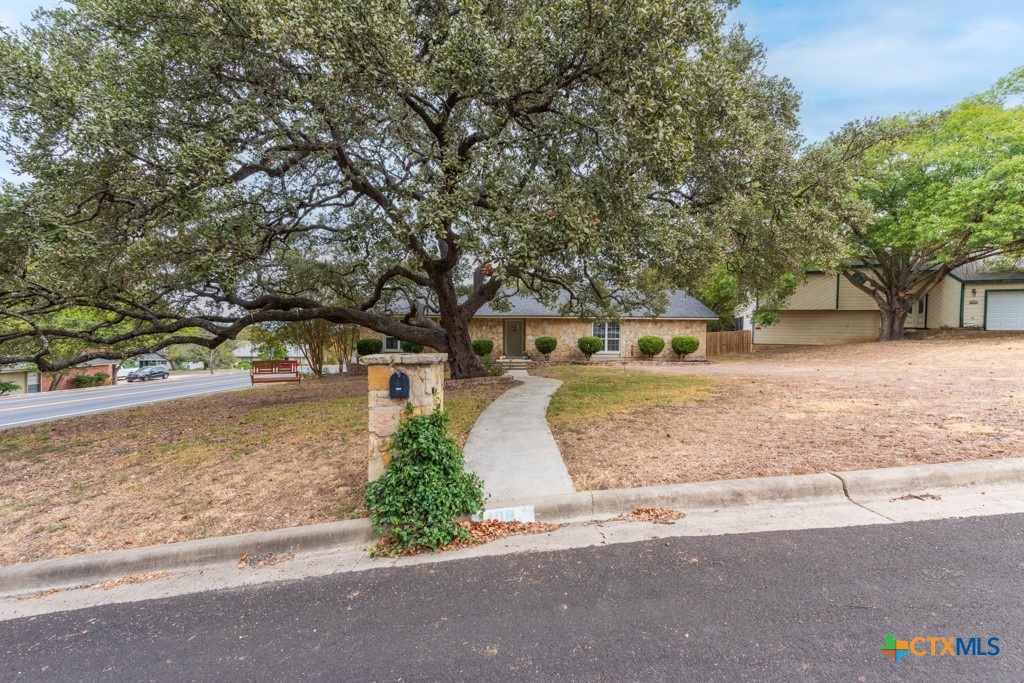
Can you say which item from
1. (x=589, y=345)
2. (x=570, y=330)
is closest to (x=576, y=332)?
(x=570, y=330)

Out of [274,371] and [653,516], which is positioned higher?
[653,516]

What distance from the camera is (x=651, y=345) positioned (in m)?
21.5

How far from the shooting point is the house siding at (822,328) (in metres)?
25.2

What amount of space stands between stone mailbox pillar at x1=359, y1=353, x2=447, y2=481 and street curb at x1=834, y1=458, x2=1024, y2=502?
150 inches

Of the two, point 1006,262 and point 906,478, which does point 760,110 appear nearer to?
point 906,478

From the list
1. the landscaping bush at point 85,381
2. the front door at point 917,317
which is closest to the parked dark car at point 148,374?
the landscaping bush at point 85,381

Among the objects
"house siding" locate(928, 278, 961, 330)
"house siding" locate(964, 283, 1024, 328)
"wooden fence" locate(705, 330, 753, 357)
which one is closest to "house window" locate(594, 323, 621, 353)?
"wooden fence" locate(705, 330, 753, 357)

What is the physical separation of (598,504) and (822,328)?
28292mm

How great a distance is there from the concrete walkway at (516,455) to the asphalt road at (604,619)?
93 centimetres

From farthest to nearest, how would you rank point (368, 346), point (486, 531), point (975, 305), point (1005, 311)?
point (975, 305) < point (1005, 311) < point (368, 346) < point (486, 531)

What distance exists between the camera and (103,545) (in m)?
3.70

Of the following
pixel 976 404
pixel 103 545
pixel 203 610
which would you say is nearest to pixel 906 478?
pixel 976 404

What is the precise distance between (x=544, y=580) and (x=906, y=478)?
11.5 ft

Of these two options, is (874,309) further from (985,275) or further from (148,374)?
(148,374)
